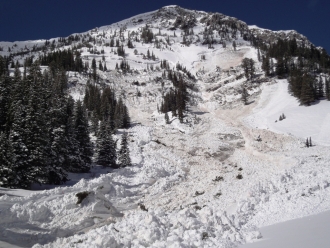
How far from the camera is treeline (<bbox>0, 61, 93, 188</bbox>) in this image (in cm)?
1923

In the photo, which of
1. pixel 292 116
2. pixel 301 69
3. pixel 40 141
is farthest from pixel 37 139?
pixel 301 69

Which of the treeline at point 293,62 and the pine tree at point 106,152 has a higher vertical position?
the treeline at point 293,62

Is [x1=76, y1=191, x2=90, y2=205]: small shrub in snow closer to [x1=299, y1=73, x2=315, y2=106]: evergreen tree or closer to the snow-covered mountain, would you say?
the snow-covered mountain

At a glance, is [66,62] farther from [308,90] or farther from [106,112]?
[308,90]

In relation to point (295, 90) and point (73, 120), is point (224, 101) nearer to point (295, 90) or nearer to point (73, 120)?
point (295, 90)

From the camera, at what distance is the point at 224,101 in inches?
2852

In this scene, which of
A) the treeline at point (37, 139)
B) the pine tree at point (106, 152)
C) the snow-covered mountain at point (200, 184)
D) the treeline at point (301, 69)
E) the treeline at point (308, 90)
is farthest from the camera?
the treeline at point (301, 69)

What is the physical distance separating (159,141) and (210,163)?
13844 mm

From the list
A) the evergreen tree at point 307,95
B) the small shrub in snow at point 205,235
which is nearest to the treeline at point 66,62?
the evergreen tree at point 307,95


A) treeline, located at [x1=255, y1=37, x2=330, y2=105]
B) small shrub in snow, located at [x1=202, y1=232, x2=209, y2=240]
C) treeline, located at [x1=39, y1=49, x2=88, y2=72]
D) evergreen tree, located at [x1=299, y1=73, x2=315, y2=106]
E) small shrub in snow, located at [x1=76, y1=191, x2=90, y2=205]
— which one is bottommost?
small shrub in snow, located at [x1=76, y1=191, x2=90, y2=205]

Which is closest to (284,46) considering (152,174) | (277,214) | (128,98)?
(128,98)

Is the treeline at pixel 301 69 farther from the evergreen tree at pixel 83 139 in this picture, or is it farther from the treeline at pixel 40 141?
the evergreen tree at pixel 83 139

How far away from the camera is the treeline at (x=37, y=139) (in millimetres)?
19234

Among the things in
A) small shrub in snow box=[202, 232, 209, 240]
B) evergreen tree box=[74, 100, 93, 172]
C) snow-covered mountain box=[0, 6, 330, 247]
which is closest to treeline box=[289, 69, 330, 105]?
snow-covered mountain box=[0, 6, 330, 247]
